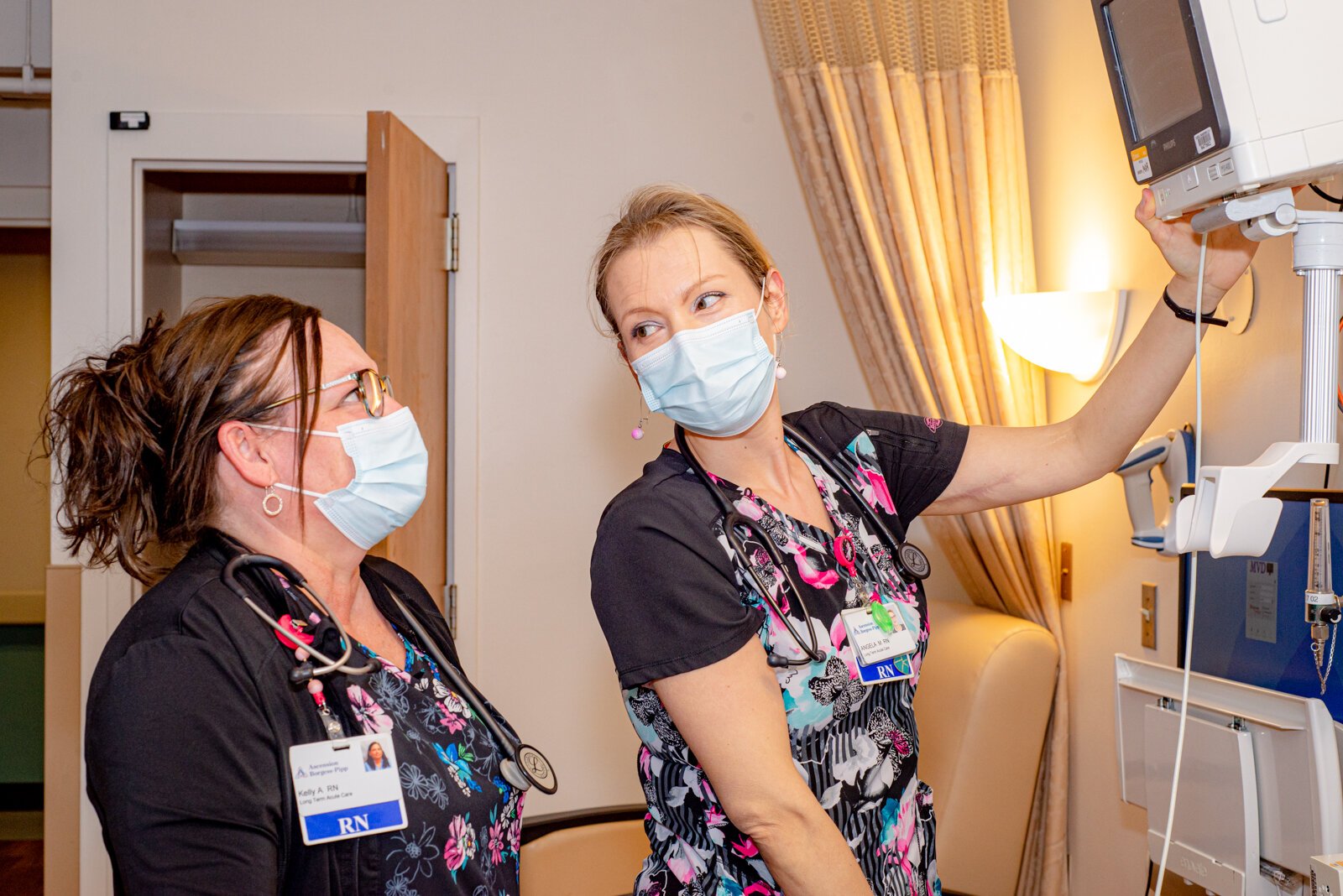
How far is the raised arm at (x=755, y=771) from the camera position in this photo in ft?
3.86

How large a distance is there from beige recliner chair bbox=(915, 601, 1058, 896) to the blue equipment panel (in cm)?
62

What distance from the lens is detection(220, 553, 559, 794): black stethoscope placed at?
1.13 metres

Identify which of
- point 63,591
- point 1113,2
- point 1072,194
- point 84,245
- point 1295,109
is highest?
point 84,245

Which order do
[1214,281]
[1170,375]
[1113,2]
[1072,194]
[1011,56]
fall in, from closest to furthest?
[1113,2] < [1214,281] < [1170,375] < [1072,194] < [1011,56]

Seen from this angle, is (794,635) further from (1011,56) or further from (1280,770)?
(1011,56)

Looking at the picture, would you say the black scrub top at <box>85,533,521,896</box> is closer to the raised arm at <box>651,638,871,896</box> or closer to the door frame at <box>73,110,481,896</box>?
the raised arm at <box>651,638,871,896</box>

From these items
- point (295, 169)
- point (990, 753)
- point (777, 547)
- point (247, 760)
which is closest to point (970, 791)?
point (990, 753)

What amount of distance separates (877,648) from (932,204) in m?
1.59

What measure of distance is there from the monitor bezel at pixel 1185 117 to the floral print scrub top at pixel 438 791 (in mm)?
1022

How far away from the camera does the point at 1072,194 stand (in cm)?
244

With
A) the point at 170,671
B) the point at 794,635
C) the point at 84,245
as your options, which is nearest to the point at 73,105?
the point at 84,245

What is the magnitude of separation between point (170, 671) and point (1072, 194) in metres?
2.17

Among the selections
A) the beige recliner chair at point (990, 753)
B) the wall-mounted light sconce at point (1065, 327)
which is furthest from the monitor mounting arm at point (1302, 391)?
the beige recliner chair at point (990, 753)

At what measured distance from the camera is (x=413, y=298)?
2.64 m
